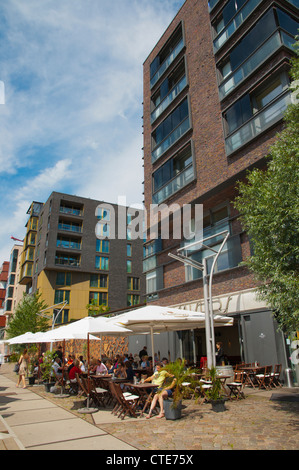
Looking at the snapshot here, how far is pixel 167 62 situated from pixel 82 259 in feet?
99.4

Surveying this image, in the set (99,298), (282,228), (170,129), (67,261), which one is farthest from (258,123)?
(99,298)

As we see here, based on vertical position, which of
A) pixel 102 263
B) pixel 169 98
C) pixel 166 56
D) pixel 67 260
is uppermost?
pixel 166 56

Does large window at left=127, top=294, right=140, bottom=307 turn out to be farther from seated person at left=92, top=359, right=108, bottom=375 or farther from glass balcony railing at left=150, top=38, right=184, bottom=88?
seated person at left=92, top=359, right=108, bottom=375

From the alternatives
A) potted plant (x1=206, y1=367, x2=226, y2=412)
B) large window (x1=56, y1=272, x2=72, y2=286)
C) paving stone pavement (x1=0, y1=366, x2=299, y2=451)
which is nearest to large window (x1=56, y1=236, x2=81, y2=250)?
large window (x1=56, y1=272, x2=72, y2=286)

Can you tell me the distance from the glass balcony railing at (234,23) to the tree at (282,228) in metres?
10.2

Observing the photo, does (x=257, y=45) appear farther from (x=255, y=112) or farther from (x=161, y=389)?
(x=161, y=389)

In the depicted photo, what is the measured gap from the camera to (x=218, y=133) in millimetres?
17891

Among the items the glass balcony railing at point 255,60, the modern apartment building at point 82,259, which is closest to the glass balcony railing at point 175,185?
the glass balcony railing at point 255,60

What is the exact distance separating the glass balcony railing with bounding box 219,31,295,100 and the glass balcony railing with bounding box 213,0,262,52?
2401mm

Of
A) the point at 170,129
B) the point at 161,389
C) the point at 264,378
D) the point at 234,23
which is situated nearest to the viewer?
the point at 161,389

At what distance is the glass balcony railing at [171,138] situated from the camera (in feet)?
68.5

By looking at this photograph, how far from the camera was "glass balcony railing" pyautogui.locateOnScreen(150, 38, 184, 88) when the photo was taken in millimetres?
23169

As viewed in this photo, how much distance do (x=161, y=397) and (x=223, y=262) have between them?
9.33 meters

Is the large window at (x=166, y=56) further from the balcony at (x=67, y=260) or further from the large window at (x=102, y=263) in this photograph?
the large window at (x=102, y=263)
